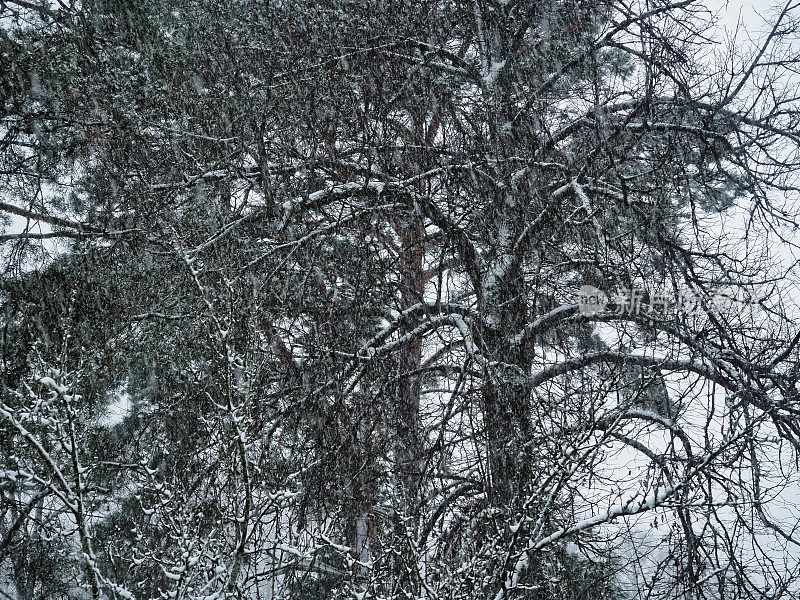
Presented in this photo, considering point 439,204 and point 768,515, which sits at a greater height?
point 439,204

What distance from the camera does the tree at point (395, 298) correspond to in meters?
4.59

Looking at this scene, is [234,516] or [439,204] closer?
[234,516]

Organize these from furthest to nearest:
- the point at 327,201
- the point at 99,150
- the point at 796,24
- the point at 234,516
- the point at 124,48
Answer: the point at 124,48, the point at 99,150, the point at 327,201, the point at 796,24, the point at 234,516

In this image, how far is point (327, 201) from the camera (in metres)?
7.39

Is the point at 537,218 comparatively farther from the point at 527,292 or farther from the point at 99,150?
the point at 99,150

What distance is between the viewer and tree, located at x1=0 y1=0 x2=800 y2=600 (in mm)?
4594

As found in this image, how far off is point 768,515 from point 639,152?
171 inches

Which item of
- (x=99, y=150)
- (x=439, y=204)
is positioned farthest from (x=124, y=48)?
(x=439, y=204)

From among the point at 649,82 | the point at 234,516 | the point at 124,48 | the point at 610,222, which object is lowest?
the point at 234,516

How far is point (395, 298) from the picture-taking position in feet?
23.6

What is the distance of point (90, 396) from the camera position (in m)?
6.88

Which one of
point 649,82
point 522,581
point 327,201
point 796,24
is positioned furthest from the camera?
point 327,201

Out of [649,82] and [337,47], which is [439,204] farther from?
[649,82]

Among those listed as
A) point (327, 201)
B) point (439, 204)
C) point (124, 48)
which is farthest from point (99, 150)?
point (439, 204)
